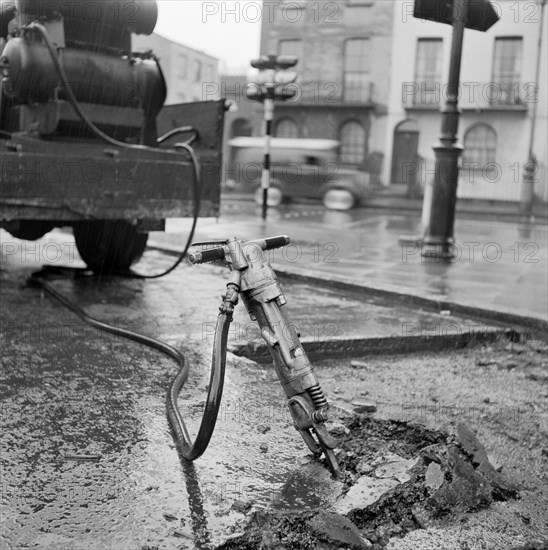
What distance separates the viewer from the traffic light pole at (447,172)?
337 inches

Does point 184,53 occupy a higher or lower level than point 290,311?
higher

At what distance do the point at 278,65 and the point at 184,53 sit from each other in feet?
118

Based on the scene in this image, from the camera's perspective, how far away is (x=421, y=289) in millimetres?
6418

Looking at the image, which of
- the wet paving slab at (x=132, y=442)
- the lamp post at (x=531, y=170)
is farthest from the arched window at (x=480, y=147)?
the wet paving slab at (x=132, y=442)

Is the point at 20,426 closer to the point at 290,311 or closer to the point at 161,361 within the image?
the point at 161,361

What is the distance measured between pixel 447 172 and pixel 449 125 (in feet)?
1.88

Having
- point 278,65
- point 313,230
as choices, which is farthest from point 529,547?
point 278,65

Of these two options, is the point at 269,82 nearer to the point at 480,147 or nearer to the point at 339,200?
the point at 339,200

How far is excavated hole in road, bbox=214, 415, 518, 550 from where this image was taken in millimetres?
2109

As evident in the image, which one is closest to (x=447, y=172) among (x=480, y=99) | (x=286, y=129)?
(x=480, y=99)

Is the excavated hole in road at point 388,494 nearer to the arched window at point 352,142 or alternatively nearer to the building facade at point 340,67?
the building facade at point 340,67

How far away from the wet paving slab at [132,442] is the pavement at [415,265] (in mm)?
1273

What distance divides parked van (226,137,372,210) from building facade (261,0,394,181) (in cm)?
591

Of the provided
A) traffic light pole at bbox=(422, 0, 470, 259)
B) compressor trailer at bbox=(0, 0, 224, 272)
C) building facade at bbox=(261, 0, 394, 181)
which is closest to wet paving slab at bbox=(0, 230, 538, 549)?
compressor trailer at bbox=(0, 0, 224, 272)
